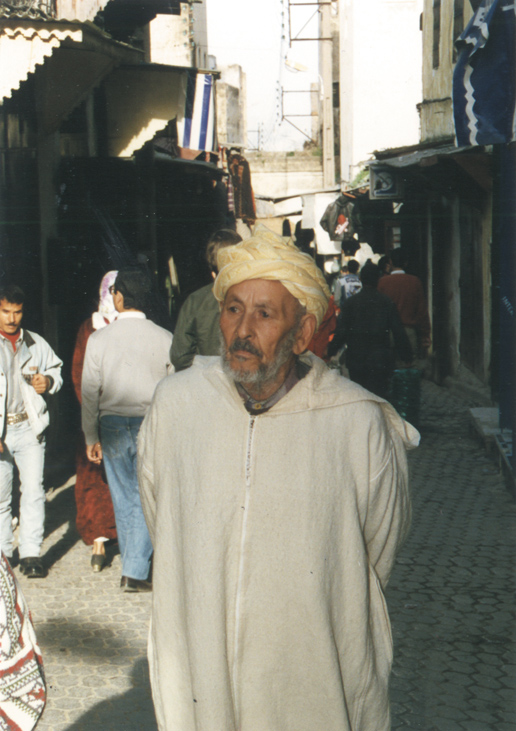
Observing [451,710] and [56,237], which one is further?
[56,237]

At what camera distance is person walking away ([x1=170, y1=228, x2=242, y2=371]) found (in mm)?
5672

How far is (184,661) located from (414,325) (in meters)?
9.00

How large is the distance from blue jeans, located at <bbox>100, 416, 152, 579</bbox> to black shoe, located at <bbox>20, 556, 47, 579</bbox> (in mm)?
571

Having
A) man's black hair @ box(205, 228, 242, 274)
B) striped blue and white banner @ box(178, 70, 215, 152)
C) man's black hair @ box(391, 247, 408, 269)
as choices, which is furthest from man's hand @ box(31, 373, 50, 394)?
man's black hair @ box(391, 247, 408, 269)

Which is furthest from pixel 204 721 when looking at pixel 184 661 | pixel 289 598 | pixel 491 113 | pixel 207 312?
pixel 491 113

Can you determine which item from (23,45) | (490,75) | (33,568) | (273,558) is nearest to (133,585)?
(33,568)

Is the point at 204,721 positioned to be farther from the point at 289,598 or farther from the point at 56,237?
the point at 56,237

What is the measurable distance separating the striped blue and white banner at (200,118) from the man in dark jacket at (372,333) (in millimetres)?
3650

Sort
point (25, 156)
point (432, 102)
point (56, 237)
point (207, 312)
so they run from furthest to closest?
point (432, 102)
point (56, 237)
point (25, 156)
point (207, 312)

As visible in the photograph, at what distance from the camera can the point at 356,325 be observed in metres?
9.16

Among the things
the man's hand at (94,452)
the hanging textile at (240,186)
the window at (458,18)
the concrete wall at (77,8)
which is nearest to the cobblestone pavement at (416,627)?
the man's hand at (94,452)

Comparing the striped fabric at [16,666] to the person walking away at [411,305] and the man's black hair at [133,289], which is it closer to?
the man's black hair at [133,289]

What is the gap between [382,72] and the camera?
25.8m

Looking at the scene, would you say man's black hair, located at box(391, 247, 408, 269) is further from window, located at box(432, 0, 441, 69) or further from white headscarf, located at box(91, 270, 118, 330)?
white headscarf, located at box(91, 270, 118, 330)
